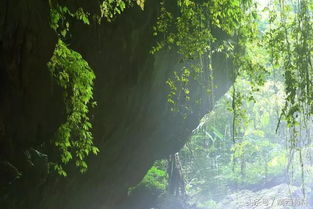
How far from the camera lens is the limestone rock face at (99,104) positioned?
354 cm

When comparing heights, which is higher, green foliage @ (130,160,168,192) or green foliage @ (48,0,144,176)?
green foliage @ (48,0,144,176)

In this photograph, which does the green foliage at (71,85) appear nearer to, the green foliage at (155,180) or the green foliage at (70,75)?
the green foliage at (70,75)

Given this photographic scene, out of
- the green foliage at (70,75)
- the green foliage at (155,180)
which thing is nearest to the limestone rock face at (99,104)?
the green foliage at (70,75)

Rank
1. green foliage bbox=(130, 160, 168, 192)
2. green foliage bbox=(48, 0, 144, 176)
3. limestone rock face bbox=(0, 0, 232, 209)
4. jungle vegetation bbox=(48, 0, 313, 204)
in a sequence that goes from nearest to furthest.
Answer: limestone rock face bbox=(0, 0, 232, 209) < green foliage bbox=(48, 0, 144, 176) < jungle vegetation bbox=(48, 0, 313, 204) < green foliage bbox=(130, 160, 168, 192)

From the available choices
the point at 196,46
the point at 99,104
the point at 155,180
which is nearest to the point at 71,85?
the point at 196,46

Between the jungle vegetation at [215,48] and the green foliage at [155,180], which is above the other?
the jungle vegetation at [215,48]

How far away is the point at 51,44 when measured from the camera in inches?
141

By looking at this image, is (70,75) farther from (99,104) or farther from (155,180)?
(155,180)

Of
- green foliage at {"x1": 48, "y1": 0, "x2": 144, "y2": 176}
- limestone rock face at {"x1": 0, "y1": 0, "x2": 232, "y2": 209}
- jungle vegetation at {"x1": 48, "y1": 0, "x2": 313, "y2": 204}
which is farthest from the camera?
jungle vegetation at {"x1": 48, "y1": 0, "x2": 313, "y2": 204}

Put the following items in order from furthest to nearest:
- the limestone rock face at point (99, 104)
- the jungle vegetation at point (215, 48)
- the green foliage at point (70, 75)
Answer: the jungle vegetation at point (215, 48) < the green foliage at point (70, 75) < the limestone rock face at point (99, 104)

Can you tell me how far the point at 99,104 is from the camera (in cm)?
604

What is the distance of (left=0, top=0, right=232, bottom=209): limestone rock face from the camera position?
3.54 meters

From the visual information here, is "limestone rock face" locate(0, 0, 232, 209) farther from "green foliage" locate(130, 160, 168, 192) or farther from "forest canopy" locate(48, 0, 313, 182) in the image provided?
"green foliage" locate(130, 160, 168, 192)

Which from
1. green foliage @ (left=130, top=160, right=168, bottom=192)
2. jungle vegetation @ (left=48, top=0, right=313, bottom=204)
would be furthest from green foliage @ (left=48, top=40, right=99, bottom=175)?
green foliage @ (left=130, top=160, right=168, bottom=192)
